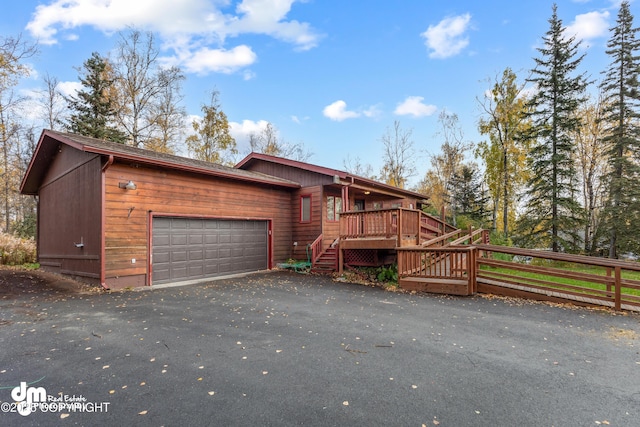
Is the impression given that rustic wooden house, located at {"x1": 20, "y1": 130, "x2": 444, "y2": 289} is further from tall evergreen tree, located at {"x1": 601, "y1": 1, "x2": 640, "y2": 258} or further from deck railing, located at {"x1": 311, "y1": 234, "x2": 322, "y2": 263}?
tall evergreen tree, located at {"x1": 601, "y1": 1, "x2": 640, "y2": 258}

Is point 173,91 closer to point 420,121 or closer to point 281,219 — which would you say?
point 281,219

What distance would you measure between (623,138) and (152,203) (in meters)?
20.0

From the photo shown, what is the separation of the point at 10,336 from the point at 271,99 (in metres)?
20.1

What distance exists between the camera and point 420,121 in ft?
79.2

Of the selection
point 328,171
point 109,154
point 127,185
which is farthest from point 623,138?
point 109,154

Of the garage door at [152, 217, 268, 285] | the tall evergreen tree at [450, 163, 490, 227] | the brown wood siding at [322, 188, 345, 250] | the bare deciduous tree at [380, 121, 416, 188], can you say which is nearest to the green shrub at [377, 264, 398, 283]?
the brown wood siding at [322, 188, 345, 250]

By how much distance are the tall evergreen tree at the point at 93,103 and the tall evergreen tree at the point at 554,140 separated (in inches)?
914

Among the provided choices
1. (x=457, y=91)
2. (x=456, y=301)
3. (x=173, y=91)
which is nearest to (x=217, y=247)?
(x=456, y=301)

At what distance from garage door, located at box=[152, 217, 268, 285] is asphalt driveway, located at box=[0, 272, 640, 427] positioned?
2993 mm

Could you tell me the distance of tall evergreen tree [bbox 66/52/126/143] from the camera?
721 inches

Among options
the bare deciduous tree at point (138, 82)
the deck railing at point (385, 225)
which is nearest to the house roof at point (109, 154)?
the deck railing at point (385, 225)

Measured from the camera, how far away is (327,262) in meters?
11.3

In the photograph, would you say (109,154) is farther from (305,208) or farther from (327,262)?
(327,262)

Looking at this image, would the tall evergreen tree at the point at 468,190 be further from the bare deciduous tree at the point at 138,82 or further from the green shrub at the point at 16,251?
the green shrub at the point at 16,251
